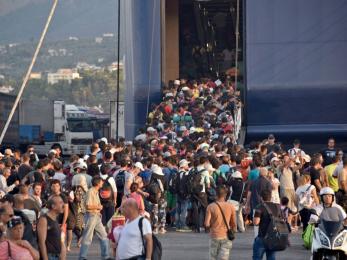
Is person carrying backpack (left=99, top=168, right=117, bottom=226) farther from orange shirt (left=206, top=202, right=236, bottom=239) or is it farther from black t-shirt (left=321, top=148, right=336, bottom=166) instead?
black t-shirt (left=321, top=148, right=336, bottom=166)

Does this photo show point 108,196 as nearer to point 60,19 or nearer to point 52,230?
point 52,230

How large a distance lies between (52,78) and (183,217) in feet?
118

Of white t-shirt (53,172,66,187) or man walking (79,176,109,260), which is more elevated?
white t-shirt (53,172,66,187)

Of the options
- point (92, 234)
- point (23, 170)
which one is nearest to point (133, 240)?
Answer: point (92, 234)

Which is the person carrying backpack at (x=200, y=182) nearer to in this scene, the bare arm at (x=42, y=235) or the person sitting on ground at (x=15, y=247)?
the bare arm at (x=42, y=235)

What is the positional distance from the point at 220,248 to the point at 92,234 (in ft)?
9.27

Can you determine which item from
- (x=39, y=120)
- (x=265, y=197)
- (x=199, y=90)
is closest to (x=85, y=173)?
(x=265, y=197)

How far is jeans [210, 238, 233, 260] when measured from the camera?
592 inches

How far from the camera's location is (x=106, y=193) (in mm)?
19375

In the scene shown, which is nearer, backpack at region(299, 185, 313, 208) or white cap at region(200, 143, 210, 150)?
backpack at region(299, 185, 313, 208)

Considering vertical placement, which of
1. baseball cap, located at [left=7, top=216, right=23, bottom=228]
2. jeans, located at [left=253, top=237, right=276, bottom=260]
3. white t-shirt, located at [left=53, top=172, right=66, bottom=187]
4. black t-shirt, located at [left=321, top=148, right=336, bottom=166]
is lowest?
jeans, located at [left=253, top=237, right=276, bottom=260]

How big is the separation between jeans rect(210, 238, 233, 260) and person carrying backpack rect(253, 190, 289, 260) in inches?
18.4

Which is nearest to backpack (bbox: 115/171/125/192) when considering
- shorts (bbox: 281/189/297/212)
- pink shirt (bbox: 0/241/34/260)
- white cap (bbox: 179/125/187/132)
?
shorts (bbox: 281/189/297/212)

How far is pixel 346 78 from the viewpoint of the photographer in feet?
124
